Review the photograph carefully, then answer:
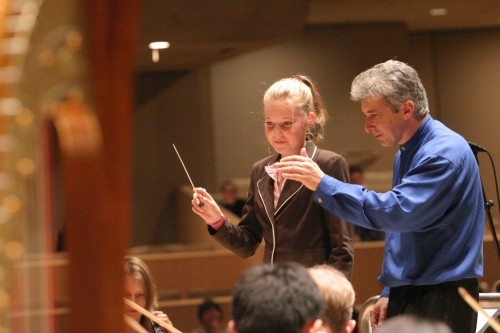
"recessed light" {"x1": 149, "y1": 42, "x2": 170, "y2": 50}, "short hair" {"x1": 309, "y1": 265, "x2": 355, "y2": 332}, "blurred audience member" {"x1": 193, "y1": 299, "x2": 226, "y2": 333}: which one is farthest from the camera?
"recessed light" {"x1": 149, "y1": 42, "x2": 170, "y2": 50}

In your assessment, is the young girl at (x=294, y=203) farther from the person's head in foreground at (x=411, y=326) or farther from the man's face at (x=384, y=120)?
the person's head in foreground at (x=411, y=326)

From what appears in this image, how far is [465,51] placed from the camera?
33.0 feet

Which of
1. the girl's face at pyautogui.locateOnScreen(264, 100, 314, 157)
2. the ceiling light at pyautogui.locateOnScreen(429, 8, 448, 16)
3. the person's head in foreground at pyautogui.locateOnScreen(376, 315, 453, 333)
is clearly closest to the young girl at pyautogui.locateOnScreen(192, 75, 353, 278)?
the girl's face at pyautogui.locateOnScreen(264, 100, 314, 157)

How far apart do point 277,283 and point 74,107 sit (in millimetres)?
476

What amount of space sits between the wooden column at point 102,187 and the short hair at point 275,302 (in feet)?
1.06

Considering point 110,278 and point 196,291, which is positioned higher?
point 110,278

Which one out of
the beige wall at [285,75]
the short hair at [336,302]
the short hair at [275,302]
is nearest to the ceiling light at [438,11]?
the beige wall at [285,75]

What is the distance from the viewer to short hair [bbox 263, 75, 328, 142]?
8.30 feet

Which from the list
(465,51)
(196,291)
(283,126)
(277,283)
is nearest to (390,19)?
(465,51)

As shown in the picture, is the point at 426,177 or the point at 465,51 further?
the point at 465,51

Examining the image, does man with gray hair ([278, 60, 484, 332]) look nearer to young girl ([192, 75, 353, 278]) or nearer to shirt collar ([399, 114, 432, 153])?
shirt collar ([399, 114, 432, 153])

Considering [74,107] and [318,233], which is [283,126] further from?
[74,107]

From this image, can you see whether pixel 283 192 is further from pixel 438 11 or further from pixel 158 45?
pixel 438 11

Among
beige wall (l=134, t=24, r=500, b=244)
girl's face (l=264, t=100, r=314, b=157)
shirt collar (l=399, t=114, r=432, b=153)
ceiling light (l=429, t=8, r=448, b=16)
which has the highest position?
ceiling light (l=429, t=8, r=448, b=16)
